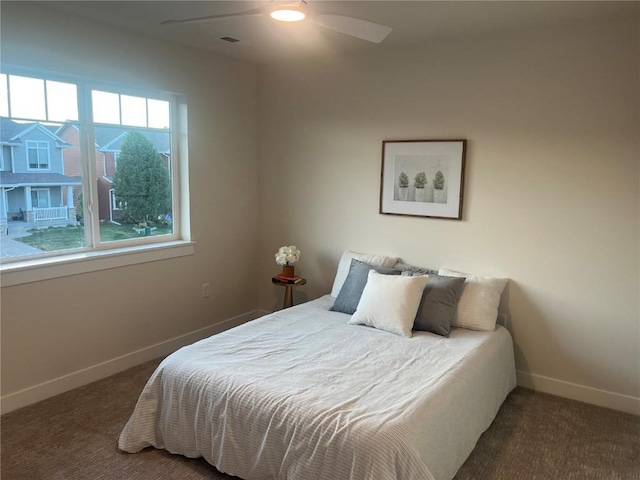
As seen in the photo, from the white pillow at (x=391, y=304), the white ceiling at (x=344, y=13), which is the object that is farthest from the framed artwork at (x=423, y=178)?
the white ceiling at (x=344, y=13)

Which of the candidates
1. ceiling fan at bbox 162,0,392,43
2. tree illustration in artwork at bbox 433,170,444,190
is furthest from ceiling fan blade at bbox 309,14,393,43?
tree illustration in artwork at bbox 433,170,444,190

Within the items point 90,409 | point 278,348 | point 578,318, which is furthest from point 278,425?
point 578,318

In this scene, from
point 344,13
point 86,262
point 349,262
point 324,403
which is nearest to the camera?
point 324,403

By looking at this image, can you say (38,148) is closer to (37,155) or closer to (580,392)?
(37,155)

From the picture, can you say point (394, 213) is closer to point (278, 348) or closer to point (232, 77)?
point (278, 348)

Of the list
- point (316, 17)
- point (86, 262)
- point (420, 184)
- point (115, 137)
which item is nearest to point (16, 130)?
point (115, 137)

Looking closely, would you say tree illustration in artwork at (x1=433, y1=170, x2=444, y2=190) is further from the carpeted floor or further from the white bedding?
the carpeted floor

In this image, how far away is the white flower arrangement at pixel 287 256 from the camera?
401 centimetres

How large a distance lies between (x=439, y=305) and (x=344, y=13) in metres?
1.89

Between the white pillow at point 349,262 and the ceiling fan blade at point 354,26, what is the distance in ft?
5.68

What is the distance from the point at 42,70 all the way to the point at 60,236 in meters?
1.05

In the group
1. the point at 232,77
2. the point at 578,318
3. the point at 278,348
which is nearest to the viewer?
the point at 278,348

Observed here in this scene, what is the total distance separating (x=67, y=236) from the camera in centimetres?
322

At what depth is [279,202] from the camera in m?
4.38
